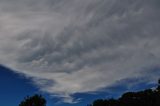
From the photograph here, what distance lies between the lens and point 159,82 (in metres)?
102

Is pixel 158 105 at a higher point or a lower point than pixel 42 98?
lower

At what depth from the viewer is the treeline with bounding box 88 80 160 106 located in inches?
3996

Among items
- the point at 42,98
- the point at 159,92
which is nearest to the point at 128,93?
the point at 159,92

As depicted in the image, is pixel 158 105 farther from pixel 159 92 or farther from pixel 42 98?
pixel 42 98

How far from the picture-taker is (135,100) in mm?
103562

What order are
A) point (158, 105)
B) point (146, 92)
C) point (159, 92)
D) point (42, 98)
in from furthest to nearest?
1. point (146, 92)
2. point (159, 92)
3. point (158, 105)
4. point (42, 98)

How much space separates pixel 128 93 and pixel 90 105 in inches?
651

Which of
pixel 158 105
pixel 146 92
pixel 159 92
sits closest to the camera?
pixel 158 105

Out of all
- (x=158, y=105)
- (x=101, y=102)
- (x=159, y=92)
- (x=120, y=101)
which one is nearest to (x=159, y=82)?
(x=159, y=92)

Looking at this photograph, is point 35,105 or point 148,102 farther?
point 148,102

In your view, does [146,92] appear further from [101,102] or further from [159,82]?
[101,102]

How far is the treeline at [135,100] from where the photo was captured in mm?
101500

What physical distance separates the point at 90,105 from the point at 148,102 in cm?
2372

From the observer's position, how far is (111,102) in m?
106
